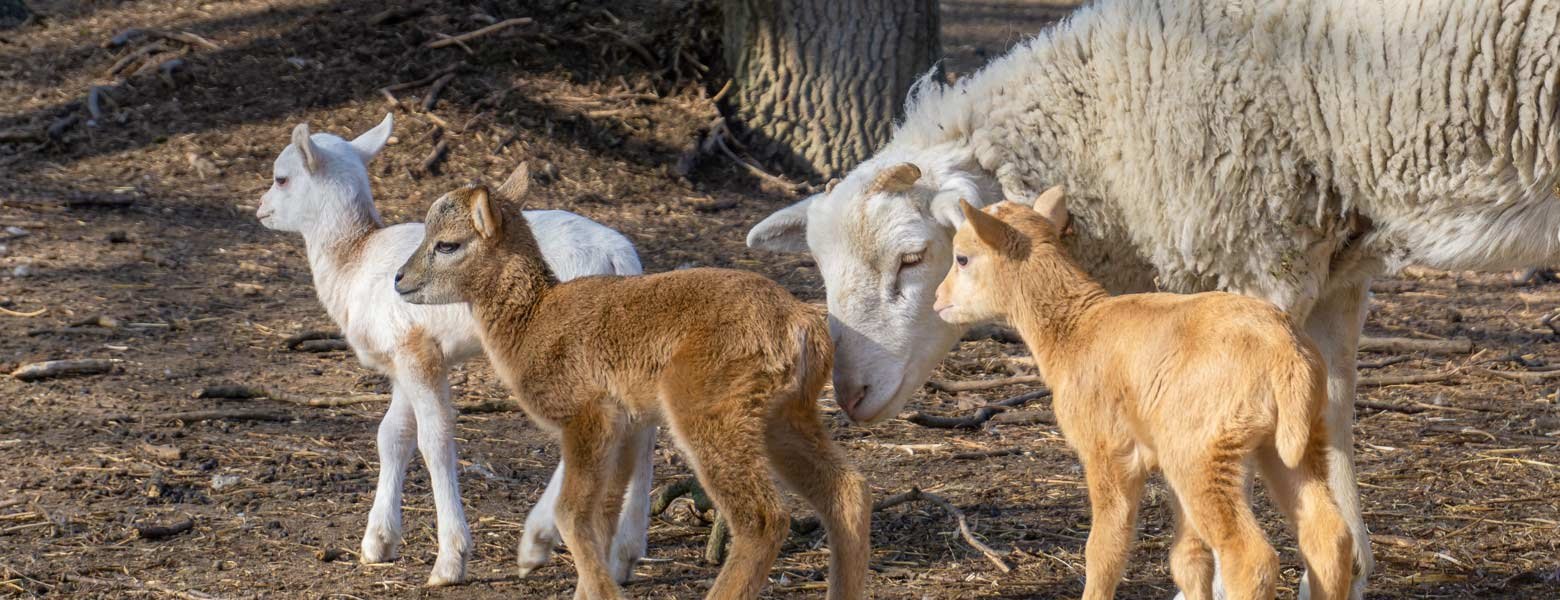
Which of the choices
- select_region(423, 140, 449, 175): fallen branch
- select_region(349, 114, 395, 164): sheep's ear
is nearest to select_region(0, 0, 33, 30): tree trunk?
select_region(423, 140, 449, 175): fallen branch

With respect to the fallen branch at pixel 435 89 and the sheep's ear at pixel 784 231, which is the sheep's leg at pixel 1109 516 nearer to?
the sheep's ear at pixel 784 231

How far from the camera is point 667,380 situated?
441 centimetres

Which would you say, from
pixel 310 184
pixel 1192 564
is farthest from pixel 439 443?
pixel 1192 564

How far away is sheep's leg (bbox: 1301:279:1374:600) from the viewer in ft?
17.0

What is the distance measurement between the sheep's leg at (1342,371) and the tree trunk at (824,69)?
19.6ft

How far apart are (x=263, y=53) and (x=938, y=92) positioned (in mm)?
7518

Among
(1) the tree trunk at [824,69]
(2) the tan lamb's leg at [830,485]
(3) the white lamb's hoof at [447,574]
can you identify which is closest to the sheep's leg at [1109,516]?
(2) the tan lamb's leg at [830,485]

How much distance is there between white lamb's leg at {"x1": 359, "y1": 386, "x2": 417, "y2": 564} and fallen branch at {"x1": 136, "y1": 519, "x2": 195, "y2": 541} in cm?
62

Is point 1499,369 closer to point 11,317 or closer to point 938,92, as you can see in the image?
point 938,92

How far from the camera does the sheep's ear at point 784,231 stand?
18.5 ft

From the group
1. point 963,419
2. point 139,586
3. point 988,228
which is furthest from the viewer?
point 963,419

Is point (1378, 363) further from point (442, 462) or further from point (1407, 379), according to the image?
point (442, 462)

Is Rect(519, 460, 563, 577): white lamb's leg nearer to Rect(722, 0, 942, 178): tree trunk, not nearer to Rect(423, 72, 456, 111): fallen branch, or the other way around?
Rect(722, 0, 942, 178): tree trunk

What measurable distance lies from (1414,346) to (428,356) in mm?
5487
